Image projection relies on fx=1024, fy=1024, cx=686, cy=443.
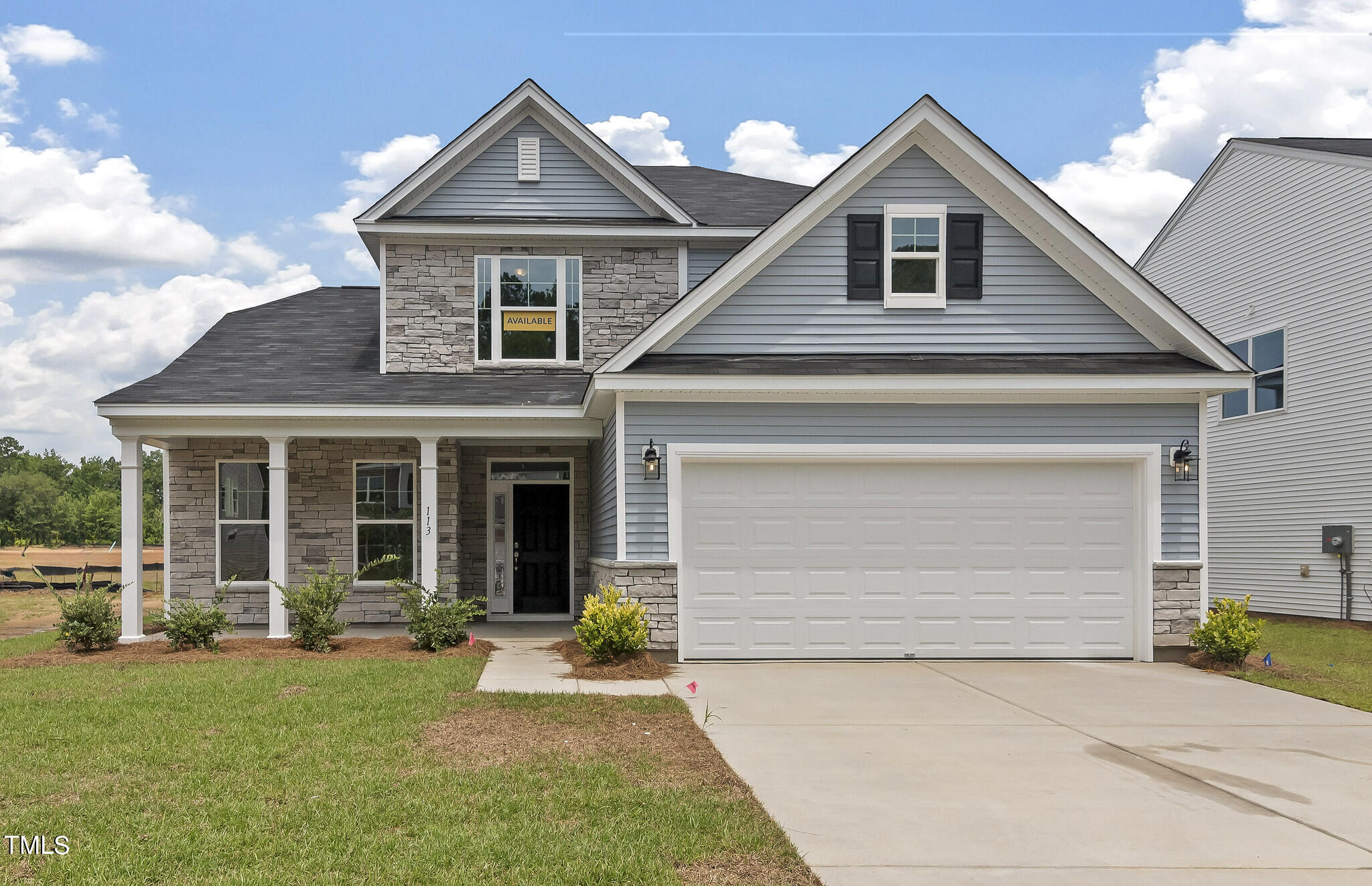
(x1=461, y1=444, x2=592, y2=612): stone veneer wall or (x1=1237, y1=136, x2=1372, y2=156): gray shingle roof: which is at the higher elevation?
(x1=1237, y1=136, x2=1372, y2=156): gray shingle roof

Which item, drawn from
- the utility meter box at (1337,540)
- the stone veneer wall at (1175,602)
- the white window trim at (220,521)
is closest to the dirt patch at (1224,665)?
the stone veneer wall at (1175,602)

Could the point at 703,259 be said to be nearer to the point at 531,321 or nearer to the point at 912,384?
the point at 531,321

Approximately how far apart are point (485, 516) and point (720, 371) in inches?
232

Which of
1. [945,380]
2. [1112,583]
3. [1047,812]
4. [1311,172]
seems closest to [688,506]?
[945,380]

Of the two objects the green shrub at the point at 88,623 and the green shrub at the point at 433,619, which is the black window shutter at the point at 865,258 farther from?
Result: the green shrub at the point at 88,623

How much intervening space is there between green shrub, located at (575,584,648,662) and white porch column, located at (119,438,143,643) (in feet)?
19.9

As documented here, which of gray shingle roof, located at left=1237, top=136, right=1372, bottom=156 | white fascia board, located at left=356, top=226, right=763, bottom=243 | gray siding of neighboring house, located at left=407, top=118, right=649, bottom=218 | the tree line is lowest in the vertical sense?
the tree line

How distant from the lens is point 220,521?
48.3ft

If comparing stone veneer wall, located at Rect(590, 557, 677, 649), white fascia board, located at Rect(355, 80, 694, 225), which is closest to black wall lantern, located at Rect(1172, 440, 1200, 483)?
stone veneer wall, located at Rect(590, 557, 677, 649)

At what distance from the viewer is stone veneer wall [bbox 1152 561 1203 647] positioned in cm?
1144

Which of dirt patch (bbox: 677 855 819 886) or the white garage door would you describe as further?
the white garage door

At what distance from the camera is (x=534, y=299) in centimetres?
1495

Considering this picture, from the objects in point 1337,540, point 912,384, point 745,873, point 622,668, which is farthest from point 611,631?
point 1337,540

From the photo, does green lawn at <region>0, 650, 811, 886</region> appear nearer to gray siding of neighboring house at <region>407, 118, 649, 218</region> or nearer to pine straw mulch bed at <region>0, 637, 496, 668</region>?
pine straw mulch bed at <region>0, 637, 496, 668</region>
